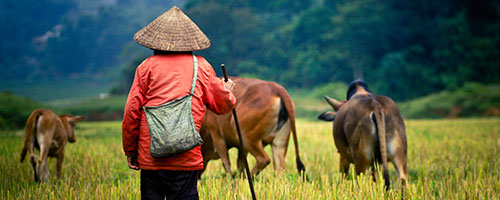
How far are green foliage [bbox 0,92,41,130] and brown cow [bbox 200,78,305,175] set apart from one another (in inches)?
450

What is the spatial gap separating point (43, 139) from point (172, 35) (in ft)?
14.0

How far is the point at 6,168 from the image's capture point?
260 inches

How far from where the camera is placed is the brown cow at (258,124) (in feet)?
19.1

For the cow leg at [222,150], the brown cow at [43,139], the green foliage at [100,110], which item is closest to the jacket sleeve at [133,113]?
the cow leg at [222,150]

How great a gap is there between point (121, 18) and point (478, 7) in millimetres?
38796

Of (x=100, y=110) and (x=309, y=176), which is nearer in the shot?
(x=309, y=176)

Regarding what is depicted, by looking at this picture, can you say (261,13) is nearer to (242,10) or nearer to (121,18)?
(242,10)

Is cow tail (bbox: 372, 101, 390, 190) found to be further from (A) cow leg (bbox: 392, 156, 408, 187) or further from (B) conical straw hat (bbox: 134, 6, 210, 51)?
(B) conical straw hat (bbox: 134, 6, 210, 51)

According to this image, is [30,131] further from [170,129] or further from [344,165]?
[344,165]

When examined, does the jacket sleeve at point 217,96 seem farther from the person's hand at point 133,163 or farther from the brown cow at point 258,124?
the brown cow at point 258,124

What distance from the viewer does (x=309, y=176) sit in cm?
541

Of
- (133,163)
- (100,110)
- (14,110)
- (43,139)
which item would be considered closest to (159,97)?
(133,163)

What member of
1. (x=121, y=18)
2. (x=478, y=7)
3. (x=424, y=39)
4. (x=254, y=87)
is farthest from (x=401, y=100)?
(x=121, y=18)

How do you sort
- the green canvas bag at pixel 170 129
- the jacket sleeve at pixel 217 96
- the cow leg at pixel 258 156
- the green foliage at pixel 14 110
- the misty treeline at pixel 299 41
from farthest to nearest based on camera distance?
the misty treeline at pixel 299 41 → the green foliage at pixel 14 110 → the cow leg at pixel 258 156 → the jacket sleeve at pixel 217 96 → the green canvas bag at pixel 170 129
